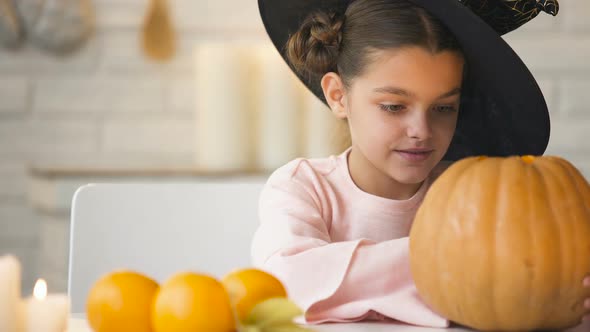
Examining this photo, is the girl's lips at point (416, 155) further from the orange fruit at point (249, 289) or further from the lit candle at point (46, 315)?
the lit candle at point (46, 315)

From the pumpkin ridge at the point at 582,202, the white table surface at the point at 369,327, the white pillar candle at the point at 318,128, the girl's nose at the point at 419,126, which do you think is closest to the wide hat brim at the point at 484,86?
the girl's nose at the point at 419,126

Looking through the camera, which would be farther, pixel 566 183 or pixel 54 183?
pixel 54 183

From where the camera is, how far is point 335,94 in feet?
4.43

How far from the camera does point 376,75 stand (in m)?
1.22

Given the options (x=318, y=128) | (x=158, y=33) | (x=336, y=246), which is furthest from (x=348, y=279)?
(x=158, y=33)

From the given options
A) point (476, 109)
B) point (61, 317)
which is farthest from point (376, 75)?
point (61, 317)

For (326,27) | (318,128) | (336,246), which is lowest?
(318,128)

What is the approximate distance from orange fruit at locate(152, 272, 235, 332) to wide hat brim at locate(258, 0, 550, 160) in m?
0.52

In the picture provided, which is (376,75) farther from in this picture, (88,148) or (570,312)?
(88,148)

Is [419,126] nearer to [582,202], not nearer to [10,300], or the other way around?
[582,202]

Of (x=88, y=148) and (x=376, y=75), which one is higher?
(x=376, y=75)

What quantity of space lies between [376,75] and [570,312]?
522 millimetres

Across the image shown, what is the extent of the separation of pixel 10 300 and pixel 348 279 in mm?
378

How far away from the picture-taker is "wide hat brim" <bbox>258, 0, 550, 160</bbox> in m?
1.05
